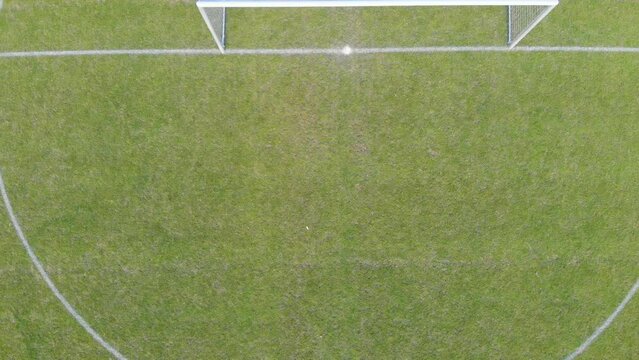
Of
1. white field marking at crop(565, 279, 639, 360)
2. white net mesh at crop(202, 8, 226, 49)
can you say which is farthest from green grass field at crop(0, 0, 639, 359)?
white net mesh at crop(202, 8, 226, 49)

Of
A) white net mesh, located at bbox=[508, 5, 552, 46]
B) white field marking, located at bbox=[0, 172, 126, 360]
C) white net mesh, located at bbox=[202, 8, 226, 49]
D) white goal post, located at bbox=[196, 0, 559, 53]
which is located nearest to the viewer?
white goal post, located at bbox=[196, 0, 559, 53]

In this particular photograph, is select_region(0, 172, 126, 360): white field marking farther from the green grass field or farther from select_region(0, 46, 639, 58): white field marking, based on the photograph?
select_region(0, 46, 639, 58): white field marking

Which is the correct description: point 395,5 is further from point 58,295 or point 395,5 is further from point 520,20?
point 58,295

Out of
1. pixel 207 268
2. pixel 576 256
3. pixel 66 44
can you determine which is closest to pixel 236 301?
pixel 207 268

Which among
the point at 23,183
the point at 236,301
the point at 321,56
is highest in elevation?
the point at 321,56

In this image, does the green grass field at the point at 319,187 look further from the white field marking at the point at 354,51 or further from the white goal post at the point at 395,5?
the white goal post at the point at 395,5

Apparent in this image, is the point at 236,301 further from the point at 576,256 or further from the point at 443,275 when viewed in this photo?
the point at 576,256

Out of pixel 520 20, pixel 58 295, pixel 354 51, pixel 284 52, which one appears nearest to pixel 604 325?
pixel 520 20
